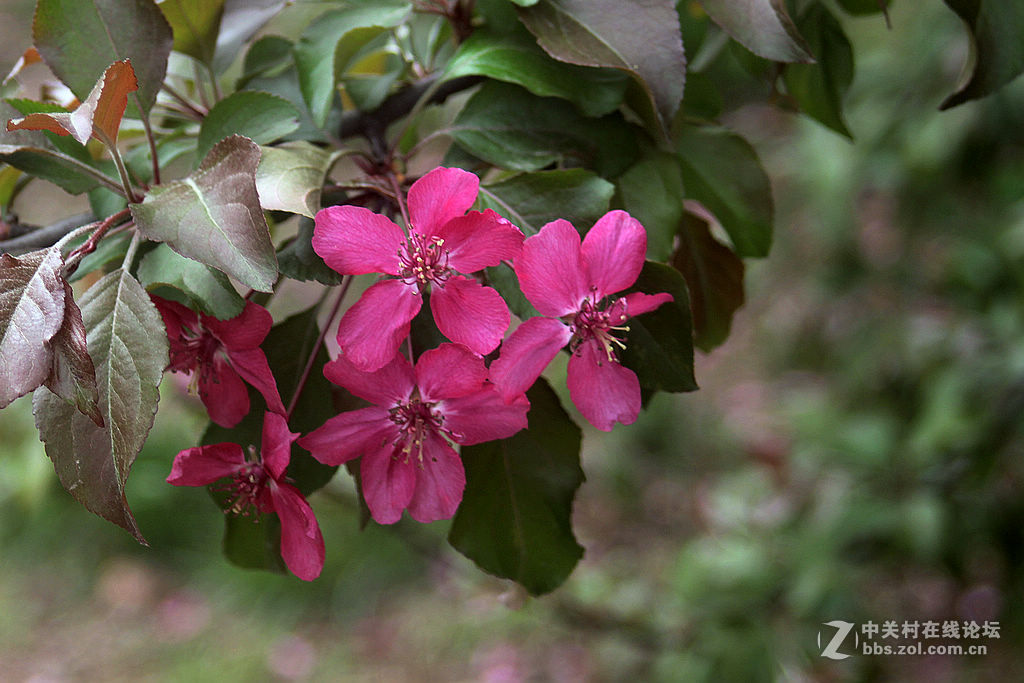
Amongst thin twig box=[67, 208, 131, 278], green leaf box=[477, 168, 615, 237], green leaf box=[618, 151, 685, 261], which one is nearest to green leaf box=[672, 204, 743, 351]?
green leaf box=[618, 151, 685, 261]

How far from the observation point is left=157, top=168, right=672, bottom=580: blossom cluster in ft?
1.44

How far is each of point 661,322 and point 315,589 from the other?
2.64 m

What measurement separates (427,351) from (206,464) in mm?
149

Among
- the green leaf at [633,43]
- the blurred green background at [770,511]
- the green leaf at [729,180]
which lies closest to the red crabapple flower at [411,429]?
the green leaf at [633,43]

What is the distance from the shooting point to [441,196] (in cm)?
45

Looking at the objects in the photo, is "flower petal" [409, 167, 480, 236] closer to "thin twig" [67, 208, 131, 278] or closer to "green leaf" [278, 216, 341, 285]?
"green leaf" [278, 216, 341, 285]

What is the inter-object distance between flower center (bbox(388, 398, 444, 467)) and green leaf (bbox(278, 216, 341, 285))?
0.09 meters

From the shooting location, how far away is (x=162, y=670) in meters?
2.65

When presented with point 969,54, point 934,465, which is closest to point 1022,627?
point 934,465

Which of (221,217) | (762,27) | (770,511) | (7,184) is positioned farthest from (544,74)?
(770,511)

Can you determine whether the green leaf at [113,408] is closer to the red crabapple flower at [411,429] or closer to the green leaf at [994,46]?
the red crabapple flower at [411,429]

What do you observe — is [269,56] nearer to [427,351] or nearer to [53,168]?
[53,168]

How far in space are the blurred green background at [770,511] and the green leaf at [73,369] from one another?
1.17 metres

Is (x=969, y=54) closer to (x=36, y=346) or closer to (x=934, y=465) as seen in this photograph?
(x=36, y=346)
